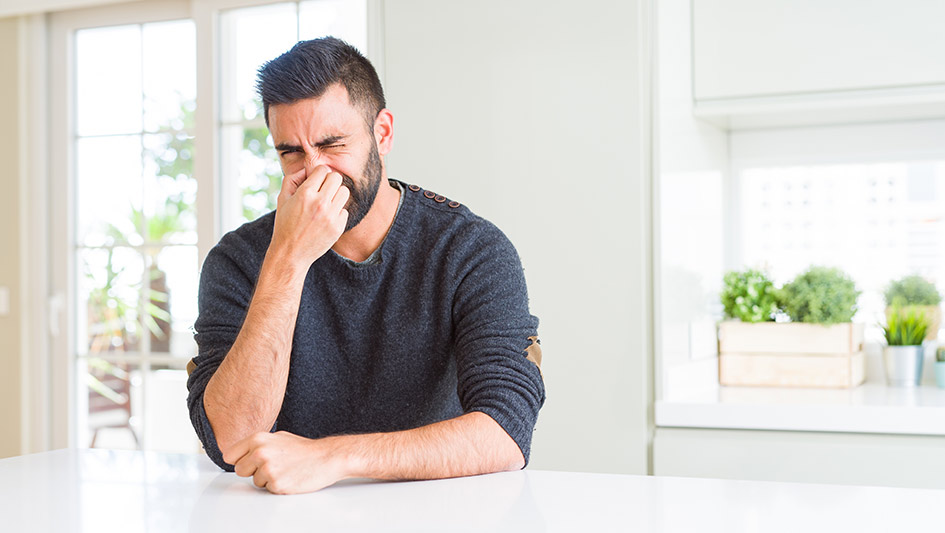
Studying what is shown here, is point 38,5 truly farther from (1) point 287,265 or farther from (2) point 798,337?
(2) point 798,337

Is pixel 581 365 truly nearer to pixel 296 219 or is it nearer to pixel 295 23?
pixel 296 219

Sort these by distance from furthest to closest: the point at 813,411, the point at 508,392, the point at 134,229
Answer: the point at 134,229 < the point at 813,411 < the point at 508,392

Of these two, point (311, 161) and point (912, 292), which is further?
point (912, 292)

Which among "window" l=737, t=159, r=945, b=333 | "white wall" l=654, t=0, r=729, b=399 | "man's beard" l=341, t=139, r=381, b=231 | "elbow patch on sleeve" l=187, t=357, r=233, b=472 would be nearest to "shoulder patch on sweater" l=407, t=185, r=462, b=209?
"man's beard" l=341, t=139, r=381, b=231

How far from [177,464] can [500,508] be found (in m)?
0.55

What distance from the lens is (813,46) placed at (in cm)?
216

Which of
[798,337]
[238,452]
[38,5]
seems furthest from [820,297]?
[38,5]

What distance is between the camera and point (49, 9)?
3094mm

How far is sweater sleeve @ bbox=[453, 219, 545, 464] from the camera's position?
1.26 meters

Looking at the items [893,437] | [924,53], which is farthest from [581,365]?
[924,53]

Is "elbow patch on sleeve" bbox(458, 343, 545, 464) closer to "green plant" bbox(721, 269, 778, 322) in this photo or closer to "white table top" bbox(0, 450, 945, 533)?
"white table top" bbox(0, 450, 945, 533)

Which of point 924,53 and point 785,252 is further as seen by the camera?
point 785,252

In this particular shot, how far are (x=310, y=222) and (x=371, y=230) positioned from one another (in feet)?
0.63

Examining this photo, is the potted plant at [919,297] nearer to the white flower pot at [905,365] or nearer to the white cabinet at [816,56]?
the white flower pot at [905,365]
